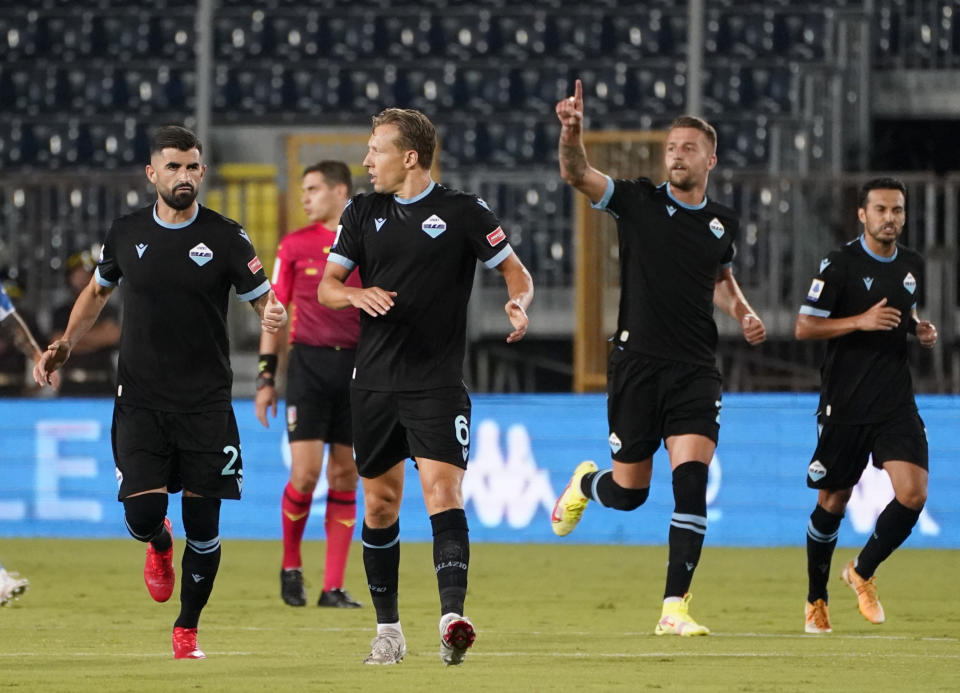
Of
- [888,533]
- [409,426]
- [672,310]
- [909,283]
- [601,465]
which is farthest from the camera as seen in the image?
[601,465]

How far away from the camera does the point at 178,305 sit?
613 centimetres

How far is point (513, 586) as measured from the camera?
31.2 ft

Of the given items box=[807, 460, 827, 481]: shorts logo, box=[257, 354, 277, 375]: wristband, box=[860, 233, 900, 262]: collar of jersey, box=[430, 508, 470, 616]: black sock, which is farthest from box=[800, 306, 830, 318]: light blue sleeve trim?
box=[257, 354, 277, 375]: wristband

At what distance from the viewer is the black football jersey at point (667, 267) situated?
7340 millimetres

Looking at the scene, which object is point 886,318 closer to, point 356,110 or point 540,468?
point 540,468

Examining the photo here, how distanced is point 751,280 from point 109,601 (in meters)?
7.08

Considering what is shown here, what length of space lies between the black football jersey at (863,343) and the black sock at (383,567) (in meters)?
2.40

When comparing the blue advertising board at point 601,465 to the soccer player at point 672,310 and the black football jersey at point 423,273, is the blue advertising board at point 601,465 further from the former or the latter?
the black football jersey at point 423,273

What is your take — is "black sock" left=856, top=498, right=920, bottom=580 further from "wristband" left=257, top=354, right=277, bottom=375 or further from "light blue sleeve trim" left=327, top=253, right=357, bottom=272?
"wristband" left=257, top=354, right=277, bottom=375

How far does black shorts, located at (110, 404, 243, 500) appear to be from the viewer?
20.1ft

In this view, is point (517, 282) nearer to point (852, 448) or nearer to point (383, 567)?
point (383, 567)

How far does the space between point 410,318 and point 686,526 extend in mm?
1743

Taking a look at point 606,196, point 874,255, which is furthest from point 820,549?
point 606,196

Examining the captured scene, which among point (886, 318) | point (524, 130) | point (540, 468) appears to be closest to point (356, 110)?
point (524, 130)
